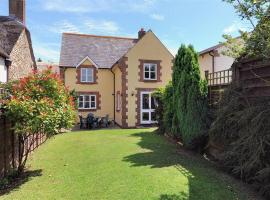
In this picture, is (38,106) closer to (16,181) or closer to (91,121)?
(16,181)

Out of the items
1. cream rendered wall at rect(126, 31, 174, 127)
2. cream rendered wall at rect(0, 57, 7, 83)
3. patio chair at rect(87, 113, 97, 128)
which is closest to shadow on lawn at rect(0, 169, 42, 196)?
cream rendered wall at rect(0, 57, 7, 83)

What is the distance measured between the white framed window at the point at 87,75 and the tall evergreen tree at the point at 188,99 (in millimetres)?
12231

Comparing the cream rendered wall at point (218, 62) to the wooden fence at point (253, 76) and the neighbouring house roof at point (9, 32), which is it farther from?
the neighbouring house roof at point (9, 32)

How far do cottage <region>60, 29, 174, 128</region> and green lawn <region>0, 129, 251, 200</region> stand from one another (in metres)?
10.6

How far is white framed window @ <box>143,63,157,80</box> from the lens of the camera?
70.5 ft

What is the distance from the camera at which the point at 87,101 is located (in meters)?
23.0

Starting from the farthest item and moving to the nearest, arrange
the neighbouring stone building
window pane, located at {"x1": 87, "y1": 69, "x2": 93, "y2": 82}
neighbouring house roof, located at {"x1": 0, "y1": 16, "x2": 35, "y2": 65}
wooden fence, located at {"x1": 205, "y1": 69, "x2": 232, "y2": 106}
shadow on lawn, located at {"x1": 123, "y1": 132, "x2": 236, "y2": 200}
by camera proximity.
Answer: window pane, located at {"x1": 87, "y1": 69, "x2": 93, "y2": 82} < neighbouring house roof, located at {"x1": 0, "y1": 16, "x2": 35, "y2": 65} < the neighbouring stone building < wooden fence, located at {"x1": 205, "y1": 69, "x2": 232, "y2": 106} < shadow on lawn, located at {"x1": 123, "y1": 132, "x2": 236, "y2": 200}

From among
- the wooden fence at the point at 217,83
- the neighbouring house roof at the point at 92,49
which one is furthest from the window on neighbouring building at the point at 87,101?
the wooden fence at the point at 217,83

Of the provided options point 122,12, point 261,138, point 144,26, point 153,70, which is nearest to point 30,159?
point 261,138

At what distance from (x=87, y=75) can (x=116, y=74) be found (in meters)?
2.57

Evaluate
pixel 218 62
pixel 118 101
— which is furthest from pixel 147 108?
pixel 218 62

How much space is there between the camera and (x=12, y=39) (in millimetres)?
16062

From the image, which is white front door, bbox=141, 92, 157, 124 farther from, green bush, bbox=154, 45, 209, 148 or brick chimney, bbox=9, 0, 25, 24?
brick chimney, bbox=9, 0, 25, 24

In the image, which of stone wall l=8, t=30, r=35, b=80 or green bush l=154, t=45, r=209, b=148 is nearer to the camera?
green bush l=154, t=45, r=209, b=148
